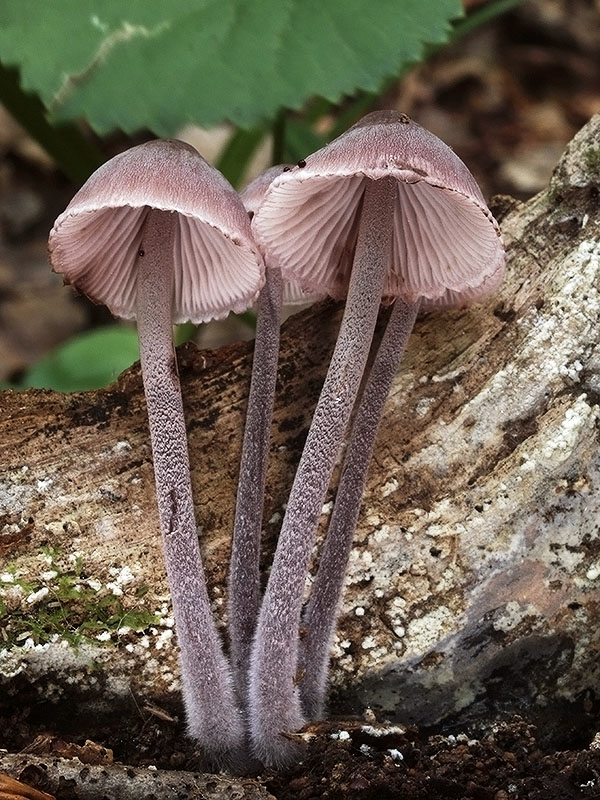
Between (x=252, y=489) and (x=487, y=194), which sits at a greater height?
(x=487, y=194)

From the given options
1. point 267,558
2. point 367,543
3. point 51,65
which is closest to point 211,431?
point 267,558

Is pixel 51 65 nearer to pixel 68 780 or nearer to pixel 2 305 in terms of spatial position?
pixel 68 780

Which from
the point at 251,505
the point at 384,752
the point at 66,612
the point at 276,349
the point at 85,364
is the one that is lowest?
the point at 384,752

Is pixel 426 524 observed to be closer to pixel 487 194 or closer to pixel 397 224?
pixel 397 224

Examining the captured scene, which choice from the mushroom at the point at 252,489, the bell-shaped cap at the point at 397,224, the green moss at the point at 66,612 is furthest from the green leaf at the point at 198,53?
the green moss at the point at 66,612

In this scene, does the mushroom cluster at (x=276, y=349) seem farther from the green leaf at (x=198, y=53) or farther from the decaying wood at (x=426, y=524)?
the green leaf at (x=198, y=53)

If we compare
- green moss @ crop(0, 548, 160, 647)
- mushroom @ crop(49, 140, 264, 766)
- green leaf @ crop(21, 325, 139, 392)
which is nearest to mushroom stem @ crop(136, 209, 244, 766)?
mushroom @ crop(49, 140, 264, 766)

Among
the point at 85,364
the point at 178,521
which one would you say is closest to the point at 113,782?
the point at 178,521
